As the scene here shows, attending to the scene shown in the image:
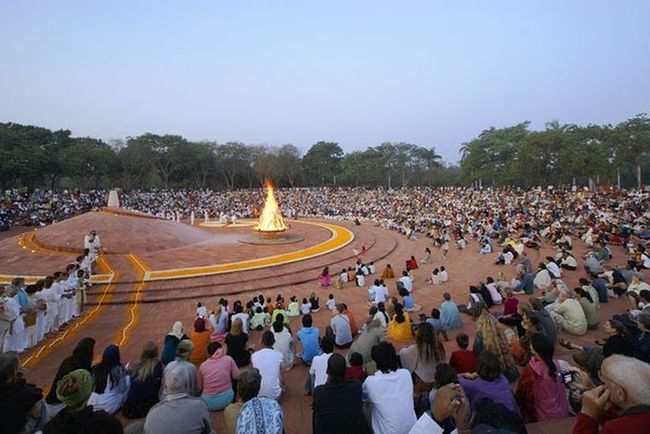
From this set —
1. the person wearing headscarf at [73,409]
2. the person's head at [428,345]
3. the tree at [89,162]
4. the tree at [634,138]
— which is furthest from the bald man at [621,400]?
the tree at [89,162]

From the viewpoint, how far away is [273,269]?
15898 mm

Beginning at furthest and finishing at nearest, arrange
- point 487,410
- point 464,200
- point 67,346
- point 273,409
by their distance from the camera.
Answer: point 464,200, point 67,346, point 273,409, point 487,410

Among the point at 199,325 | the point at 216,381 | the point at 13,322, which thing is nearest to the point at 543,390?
the point at 216,381

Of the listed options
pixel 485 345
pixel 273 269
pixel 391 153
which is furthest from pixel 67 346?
pixel 391 153

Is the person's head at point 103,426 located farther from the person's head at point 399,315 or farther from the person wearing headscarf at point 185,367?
the person's head at point 399,315

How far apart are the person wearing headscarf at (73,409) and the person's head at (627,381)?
11.6 ft

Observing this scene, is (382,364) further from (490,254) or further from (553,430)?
(490,254)

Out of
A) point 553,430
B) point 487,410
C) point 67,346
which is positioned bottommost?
point 67,346

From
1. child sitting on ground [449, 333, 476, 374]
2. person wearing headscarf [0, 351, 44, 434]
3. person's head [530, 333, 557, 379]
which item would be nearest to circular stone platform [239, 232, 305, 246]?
child sitting on ground [449, 333, 476, 374]

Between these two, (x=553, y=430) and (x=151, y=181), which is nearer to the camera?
(x=553, y=430)

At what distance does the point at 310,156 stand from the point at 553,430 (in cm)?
6913

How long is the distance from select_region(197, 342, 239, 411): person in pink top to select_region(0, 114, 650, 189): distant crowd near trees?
42.3m

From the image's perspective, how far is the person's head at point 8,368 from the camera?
3.56m

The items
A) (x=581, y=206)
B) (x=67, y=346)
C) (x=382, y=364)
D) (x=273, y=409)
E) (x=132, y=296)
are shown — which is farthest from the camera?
(x=581, y=206)
